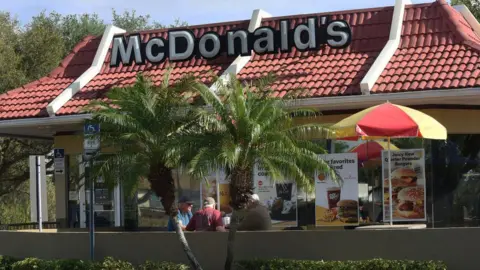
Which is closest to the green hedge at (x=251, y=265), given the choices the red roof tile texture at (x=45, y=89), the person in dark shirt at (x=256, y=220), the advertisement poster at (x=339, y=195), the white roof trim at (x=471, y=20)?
the person in dark shirt at (x=256, y=220)

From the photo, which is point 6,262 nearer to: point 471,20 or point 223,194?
point 223,194

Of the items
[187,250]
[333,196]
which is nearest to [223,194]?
[333,196]

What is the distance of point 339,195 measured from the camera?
18.1m

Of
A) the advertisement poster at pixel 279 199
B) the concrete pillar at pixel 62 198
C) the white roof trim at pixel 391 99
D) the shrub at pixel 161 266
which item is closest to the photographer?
the shrub at pixel 161 266

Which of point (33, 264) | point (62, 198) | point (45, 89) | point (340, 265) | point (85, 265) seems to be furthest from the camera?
point (62, 198)

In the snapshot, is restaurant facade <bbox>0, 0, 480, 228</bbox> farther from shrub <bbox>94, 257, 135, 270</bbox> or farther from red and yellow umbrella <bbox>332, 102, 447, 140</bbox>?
shrub <bbox>94, 257, 135, 270</bbox>

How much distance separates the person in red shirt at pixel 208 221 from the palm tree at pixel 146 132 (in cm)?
91

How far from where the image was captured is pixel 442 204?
1772cm

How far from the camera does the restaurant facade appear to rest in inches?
696

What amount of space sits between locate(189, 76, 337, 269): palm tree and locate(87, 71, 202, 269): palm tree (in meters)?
0.64

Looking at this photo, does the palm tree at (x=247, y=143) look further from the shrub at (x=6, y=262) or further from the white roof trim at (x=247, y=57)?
the white roof trim at (x=247, y=57)

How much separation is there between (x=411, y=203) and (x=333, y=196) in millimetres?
1751

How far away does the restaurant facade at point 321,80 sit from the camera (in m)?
17.7

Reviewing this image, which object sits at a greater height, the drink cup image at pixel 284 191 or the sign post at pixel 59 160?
the sign post at pixel 59 160
